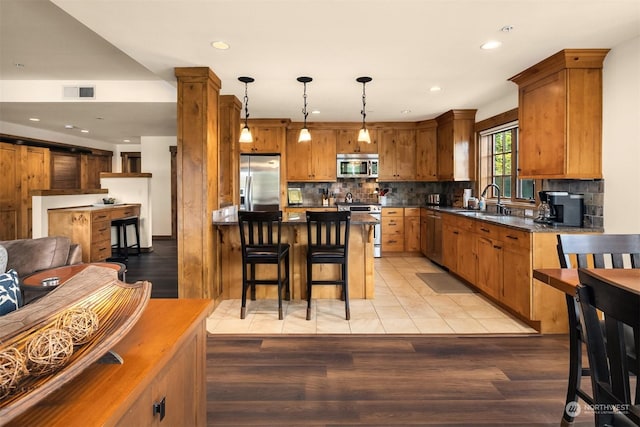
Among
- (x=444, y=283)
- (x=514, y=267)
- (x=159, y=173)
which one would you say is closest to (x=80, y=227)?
(x=159, y=173)

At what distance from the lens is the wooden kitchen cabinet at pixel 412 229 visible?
21.6ft

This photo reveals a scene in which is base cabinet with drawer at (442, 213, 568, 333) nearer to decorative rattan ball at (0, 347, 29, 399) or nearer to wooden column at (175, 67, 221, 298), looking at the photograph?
wooden column at (175, 67, 221, 298)

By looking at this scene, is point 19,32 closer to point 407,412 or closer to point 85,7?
point 85,7

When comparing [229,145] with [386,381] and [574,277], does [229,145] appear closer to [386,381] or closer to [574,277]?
[386,381]

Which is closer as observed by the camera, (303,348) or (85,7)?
(85,7)

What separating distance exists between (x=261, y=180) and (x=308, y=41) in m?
3.54

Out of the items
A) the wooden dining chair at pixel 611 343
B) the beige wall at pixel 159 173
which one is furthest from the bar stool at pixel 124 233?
the wooden dining chair at pixel 611 343

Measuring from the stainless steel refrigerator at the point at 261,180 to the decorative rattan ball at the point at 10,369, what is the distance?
544 centimetres

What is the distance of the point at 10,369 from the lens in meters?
0.66

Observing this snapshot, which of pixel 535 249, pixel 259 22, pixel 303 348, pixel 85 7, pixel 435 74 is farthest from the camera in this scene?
pixel 435 74

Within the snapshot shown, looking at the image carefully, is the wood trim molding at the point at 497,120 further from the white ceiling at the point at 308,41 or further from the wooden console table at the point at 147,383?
the wooden console table at the point at 147,383

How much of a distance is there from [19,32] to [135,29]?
140cm

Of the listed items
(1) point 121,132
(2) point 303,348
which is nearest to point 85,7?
(2) point 303,348

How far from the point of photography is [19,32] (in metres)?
3.21
